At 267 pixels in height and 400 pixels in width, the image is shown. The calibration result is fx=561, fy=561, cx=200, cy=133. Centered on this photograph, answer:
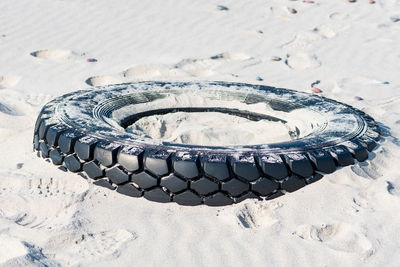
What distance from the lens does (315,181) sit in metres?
2.44

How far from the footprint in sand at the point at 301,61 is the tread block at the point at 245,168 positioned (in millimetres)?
2842

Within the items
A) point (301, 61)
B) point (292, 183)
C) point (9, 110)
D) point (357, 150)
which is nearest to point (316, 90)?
point (301, 61)

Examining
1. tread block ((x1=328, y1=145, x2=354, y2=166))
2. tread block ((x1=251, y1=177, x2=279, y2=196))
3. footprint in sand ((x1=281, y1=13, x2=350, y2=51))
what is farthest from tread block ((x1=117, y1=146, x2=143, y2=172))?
footprint in sand ((x1=281, y1=13, x2=350, y2=51))

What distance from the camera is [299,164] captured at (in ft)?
7.75

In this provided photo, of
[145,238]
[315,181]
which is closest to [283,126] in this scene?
[315,181]

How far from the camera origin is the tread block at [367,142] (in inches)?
105

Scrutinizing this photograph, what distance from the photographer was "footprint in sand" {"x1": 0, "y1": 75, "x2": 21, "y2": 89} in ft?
14.0

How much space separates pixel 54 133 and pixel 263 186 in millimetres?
998

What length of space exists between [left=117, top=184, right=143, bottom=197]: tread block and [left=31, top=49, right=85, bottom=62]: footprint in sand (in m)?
2.81

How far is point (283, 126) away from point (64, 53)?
8.59 feet

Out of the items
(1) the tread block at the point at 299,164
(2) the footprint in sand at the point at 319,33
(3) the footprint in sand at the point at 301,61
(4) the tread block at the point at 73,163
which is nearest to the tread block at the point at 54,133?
(4) the tread block at the point at 73,163

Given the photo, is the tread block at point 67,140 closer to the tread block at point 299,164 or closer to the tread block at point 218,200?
the tread block at point 218,200

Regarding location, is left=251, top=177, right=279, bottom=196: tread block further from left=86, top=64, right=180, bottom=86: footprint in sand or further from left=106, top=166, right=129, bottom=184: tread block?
left=86, top=64, right=180, bottom=86: footprint in sand

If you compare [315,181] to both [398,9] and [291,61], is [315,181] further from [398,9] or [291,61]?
[398,9]
